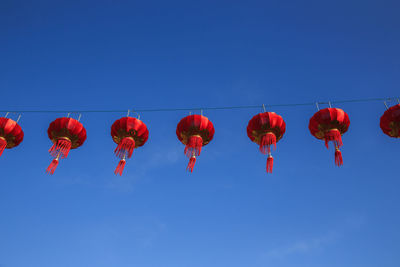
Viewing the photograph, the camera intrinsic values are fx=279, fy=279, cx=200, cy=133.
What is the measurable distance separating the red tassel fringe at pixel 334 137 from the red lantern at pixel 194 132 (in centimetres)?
251

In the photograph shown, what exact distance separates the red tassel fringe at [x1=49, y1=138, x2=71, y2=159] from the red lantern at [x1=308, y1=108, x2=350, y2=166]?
18.0ft

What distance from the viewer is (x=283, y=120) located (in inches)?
241

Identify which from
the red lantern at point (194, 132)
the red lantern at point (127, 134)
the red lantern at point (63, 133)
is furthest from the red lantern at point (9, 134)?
the red lantern at point (194, 132)

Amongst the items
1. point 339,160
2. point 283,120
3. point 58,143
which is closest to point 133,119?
point 58,143

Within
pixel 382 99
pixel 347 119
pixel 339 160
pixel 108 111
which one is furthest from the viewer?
pixel 108 111

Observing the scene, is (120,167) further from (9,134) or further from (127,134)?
(9,134)

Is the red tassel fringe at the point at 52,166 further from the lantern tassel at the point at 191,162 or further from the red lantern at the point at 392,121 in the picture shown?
the red lantern at the point at 392,121

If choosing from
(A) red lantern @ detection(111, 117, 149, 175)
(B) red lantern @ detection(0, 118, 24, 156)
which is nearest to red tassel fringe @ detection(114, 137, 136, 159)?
(A) red lantern @ detection(111, 117, 149, 175)

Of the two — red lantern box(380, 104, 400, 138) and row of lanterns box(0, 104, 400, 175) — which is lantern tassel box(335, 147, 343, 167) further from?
red lantern box(380, 104, 400, 138)

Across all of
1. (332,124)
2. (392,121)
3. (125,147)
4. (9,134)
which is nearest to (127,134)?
(125,147)

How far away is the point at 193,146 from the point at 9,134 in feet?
14.0

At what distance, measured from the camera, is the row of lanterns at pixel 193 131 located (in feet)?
19.4

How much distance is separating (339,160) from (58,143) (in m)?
6.07

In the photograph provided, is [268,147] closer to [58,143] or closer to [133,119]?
[133,119]
